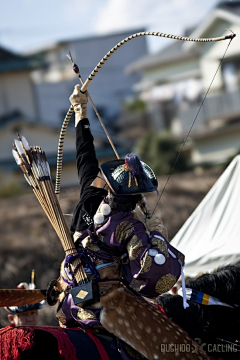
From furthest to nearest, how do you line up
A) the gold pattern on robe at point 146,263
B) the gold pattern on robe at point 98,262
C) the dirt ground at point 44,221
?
the dirt ground at point 44,221, the gold pattern on robe at point 98,262, the gold pattern on robe at point 146,263

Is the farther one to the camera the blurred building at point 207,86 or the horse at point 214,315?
the blurred building at point 207,86

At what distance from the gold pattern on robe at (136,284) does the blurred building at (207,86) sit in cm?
1515

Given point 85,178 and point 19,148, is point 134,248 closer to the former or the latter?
point 85,178

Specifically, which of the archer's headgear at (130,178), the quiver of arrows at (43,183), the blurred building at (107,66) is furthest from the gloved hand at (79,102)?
the blurred building at (107,66)

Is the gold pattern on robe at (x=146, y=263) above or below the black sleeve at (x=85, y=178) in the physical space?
below

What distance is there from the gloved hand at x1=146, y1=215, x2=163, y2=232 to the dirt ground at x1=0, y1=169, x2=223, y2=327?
7.88 meters

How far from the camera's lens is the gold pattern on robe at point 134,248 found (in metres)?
3.56

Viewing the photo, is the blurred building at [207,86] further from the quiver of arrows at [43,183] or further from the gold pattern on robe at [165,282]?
the gold pattern on robe at [165,282]

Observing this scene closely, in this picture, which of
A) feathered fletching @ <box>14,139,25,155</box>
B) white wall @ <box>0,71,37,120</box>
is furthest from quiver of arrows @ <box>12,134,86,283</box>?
white wall @ <box>0,71,37,120</box>

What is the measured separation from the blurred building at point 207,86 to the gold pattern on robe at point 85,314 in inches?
598

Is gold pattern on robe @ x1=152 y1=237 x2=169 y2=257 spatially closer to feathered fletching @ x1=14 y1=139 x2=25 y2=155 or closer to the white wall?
feathered fletching @ x1=14 y1=139 x2=25 y2=155

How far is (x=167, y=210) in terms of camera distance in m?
14.8

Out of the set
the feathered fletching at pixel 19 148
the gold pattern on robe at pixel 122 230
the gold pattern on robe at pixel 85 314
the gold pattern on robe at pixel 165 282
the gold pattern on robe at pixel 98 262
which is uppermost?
the feathered fletching at pixel 19 148

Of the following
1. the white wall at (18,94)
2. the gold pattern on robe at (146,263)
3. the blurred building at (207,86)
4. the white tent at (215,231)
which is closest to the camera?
the gold pattern on robe at (146,263)
